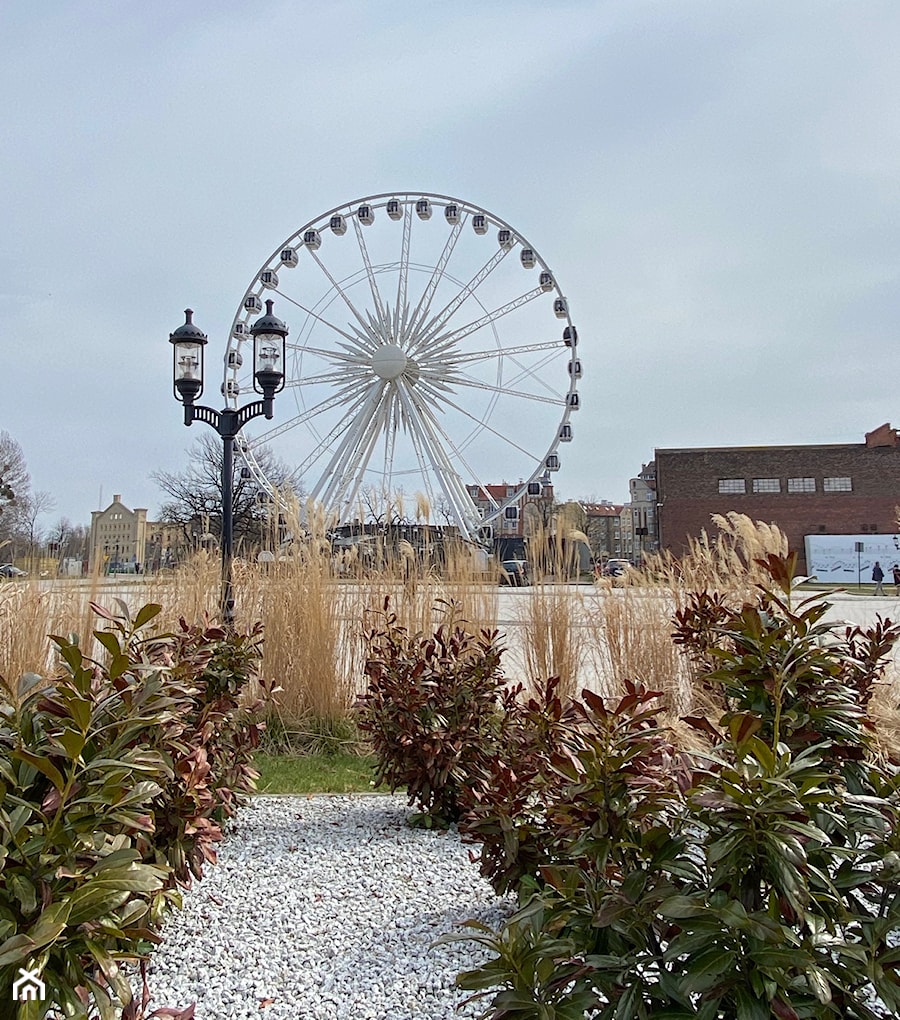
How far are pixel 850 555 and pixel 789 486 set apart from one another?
13.6 metres

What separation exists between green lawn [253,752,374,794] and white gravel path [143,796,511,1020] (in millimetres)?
682

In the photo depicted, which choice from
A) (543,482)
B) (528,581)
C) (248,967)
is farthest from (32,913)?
(543,482)

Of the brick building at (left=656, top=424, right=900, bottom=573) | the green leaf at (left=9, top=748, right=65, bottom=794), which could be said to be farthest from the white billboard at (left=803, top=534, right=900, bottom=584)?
the green leaf at (left=9, top=748, right=65, bottom=794)

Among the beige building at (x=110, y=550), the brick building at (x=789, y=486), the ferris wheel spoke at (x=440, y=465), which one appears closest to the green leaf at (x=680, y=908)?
the beige building at (x=110, y=550)

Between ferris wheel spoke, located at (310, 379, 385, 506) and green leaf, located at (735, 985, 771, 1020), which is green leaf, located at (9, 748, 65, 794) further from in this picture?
ferris wheel spoke, located at (310, 379, 385, 506)

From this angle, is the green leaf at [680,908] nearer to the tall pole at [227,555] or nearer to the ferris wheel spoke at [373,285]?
the tall pole at [227,555]

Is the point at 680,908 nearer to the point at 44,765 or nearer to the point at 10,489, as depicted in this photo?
the point at 44,765

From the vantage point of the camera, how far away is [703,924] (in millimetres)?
1243

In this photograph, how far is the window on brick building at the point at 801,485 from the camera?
1602 inches

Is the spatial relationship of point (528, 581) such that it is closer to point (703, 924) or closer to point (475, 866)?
point (475, 866)

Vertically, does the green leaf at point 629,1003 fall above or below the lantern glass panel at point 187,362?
below

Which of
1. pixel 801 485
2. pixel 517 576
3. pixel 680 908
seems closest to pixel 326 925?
pixel 680 908

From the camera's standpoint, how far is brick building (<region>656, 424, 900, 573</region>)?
4028cm

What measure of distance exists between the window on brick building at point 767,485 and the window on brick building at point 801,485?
0.54 meters
